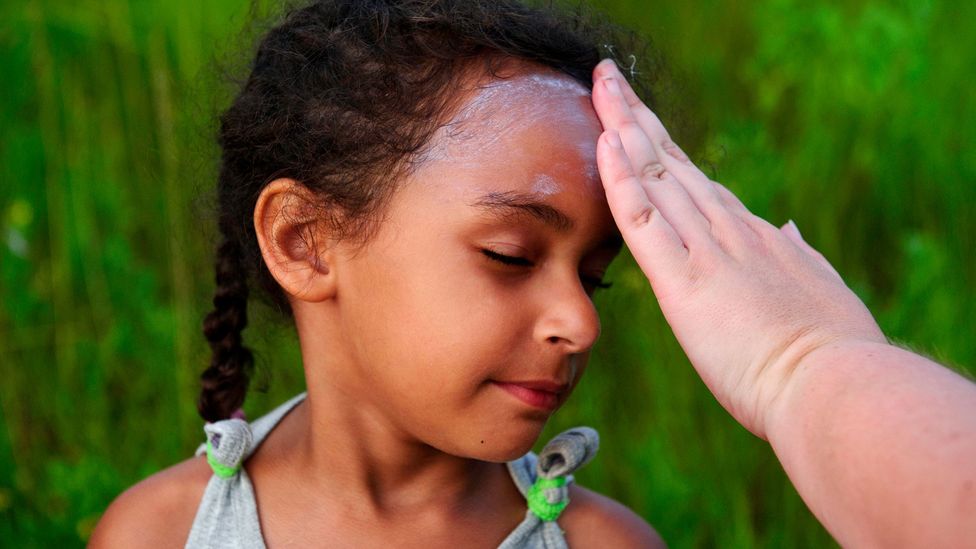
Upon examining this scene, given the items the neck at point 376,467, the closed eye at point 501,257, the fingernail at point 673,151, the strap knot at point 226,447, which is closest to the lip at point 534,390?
the closed eye at point 501,257

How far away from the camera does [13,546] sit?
284cm

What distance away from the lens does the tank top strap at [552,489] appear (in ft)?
6.68

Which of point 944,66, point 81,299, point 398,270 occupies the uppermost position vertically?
point 398,270

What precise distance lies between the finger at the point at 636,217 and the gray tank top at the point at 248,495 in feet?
1.64

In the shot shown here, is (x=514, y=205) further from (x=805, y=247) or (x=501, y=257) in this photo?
(x=805, y=247)

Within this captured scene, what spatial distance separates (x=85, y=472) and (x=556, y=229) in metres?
1.62

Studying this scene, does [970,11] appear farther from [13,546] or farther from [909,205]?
[13,546]

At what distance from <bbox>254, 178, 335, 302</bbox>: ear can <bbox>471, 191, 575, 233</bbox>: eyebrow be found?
0.35 meters

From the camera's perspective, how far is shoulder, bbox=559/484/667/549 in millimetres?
2084

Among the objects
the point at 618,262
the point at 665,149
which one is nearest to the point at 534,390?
the point at 665,149

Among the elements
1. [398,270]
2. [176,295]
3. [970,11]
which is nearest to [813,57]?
[970,11]

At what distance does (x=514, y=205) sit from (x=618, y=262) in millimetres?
1528

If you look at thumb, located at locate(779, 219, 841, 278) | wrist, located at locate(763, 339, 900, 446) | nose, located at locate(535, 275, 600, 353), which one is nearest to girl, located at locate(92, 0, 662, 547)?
nose, located at locate(535, 275, 600, 353)

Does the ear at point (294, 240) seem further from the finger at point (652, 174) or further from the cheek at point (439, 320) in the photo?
the finger at point (652, 174)
